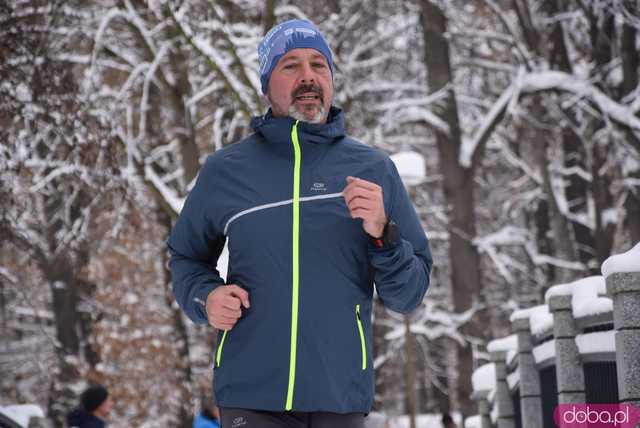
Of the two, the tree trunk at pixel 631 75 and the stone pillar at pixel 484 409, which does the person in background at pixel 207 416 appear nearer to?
the stone pillar at pixel 484 409

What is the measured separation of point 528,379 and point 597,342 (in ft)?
7.19

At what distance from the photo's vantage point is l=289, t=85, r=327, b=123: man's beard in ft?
11.3

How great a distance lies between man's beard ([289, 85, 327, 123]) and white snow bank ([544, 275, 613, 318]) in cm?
374

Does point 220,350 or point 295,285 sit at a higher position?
point 295,285

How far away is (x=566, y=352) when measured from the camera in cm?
754

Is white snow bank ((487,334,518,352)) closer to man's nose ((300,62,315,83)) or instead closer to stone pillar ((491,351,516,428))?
stone pillar ((491,351,516,428))

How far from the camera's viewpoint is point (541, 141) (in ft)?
65.3

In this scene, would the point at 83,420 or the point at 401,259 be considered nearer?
the point at 401,259

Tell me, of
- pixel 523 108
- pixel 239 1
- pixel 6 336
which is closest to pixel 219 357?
pixel 239 1

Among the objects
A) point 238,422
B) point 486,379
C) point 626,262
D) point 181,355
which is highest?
point 181,355

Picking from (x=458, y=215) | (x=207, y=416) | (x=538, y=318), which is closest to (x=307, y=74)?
(x=538, y=318)

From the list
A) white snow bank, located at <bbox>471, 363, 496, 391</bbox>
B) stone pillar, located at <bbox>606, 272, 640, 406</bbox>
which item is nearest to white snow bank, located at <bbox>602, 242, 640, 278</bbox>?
stone pillar, located at <bbox>606, 272, 640, 406</bbox>

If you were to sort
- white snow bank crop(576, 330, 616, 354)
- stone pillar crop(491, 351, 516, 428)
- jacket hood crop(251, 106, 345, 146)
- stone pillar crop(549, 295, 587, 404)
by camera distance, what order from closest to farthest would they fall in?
jacket hood crop(251, 106, 345, 146) → white snow bank crop(576, 330, 616, 354) → stone pillar crop(549, 295, 587, 404) → stone pillar crop(491, 351, 516, 428)

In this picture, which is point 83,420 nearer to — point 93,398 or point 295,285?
point 93,398
